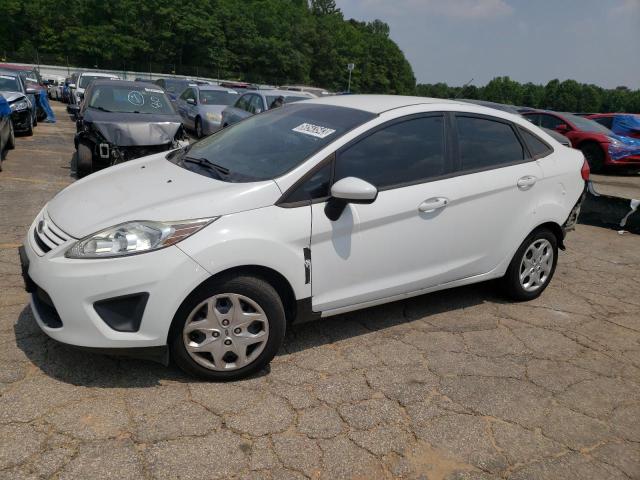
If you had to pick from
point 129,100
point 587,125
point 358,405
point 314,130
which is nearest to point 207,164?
point 314,130

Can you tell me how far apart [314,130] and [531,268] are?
2.25 metres

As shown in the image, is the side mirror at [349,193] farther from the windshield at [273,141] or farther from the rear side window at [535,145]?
the rear side window at [535,145]

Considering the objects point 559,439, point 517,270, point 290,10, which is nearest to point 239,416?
point 559,439

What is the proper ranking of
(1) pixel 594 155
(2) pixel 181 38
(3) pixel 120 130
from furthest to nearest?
(2) pixel 181 38 → (1) pixel 594 155 → (3) pixel 120 130

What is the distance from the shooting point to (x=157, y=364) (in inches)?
131

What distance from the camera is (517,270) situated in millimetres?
4531

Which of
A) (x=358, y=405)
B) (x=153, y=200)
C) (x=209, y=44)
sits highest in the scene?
(x=209, y=44)

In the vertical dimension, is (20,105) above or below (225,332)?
above

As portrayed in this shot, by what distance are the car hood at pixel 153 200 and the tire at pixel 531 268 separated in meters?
2.30

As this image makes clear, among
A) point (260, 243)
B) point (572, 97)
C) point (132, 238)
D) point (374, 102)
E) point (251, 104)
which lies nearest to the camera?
point (132, 238)

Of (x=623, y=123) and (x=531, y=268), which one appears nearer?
(x=531, y=268)


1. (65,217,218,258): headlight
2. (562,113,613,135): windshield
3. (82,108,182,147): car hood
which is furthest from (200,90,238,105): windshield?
(65,217,218,258): headlight

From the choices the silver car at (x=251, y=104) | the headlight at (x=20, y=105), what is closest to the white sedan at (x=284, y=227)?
the silver car at (x=251, y=104)

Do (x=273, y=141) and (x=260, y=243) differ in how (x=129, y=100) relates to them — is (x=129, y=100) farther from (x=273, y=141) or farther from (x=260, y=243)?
(x=260, y=243)
